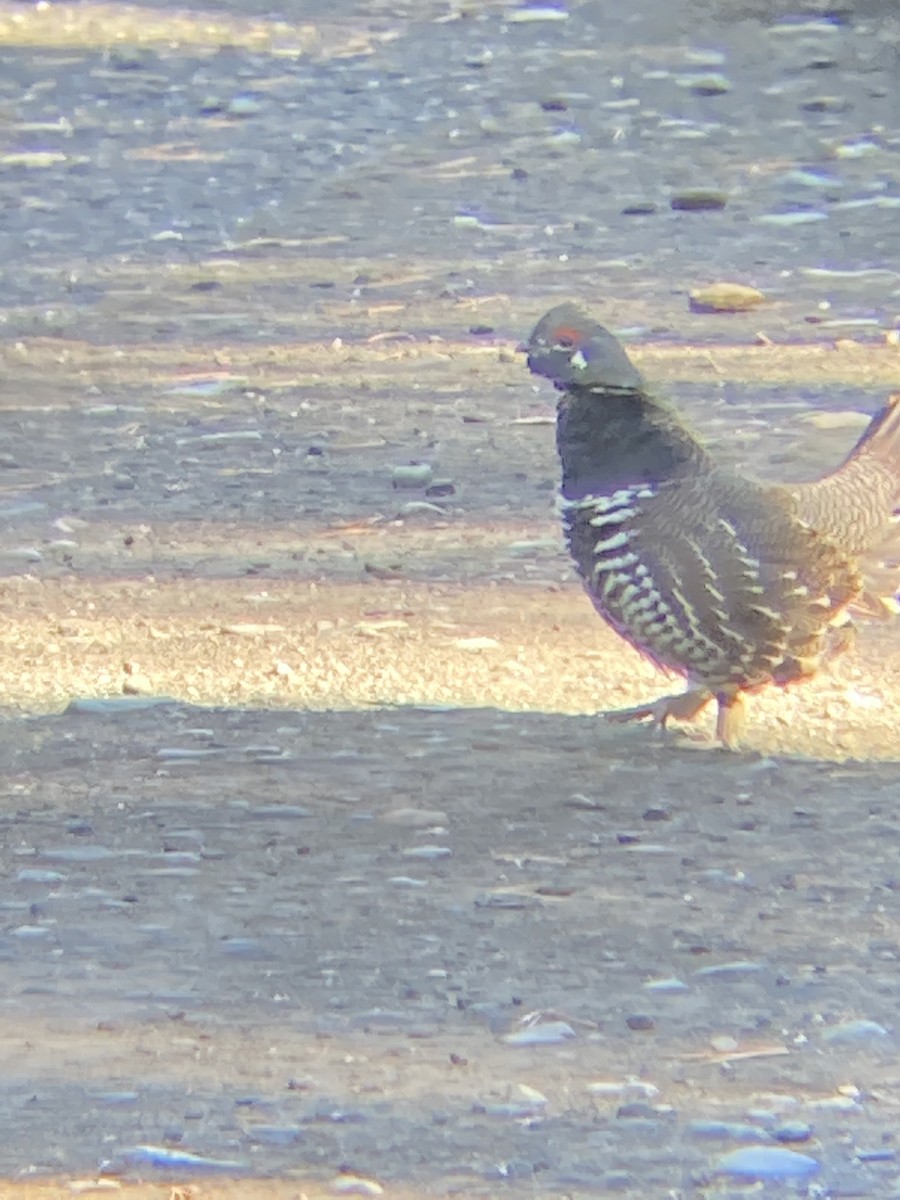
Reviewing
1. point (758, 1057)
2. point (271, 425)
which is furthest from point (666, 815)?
point (271, 425)

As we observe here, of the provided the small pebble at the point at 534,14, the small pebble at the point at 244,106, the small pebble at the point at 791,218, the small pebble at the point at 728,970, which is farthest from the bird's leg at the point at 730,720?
the small pebble at the point at 534,14

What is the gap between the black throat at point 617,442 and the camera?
550 centimetres

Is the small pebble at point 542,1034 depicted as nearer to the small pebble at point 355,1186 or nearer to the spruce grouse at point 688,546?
the small pebble at point 355,1186

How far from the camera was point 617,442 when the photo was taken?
5.54 m

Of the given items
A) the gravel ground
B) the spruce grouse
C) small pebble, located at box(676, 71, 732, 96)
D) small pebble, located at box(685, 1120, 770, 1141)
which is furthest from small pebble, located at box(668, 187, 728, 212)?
small pebble, located at box(685, 1120, 770, 1141)

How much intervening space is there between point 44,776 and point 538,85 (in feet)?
22.5

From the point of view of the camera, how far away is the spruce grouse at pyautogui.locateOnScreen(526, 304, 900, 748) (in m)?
5.39

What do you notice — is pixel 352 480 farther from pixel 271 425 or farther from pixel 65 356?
pixel 65 356

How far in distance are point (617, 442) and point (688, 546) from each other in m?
0.30

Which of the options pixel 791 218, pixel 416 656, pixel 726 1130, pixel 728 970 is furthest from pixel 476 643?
pixel 791 218

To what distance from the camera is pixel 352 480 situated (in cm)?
758

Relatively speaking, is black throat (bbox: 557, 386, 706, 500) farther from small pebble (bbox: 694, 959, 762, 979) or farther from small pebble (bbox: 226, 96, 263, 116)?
small pebble (bbox: 226, 96, 263, 116)

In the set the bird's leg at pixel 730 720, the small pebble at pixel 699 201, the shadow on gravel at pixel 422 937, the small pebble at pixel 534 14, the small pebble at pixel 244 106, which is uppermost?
the small pebble at pixel 534 14

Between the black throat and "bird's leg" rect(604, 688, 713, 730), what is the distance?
19.7 inches
